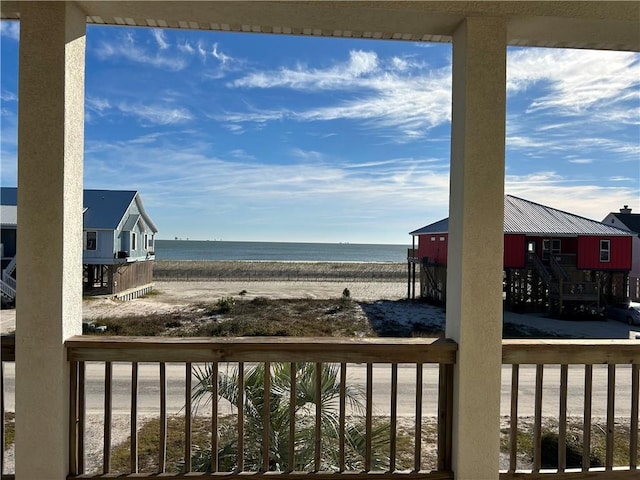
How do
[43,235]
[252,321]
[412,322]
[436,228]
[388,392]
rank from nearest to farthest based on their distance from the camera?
[43,235] → [388,392] → [252,321] → [412,322] → [436,228]

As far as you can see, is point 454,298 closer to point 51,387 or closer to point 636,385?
point 636,385

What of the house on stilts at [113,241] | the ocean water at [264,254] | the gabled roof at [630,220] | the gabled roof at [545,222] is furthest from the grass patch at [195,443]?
the ocean water at [264,254]

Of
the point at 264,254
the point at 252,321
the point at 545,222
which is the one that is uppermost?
the point at 545,222

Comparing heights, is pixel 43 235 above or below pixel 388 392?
above

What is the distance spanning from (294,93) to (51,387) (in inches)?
724

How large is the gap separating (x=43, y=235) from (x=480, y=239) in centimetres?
173

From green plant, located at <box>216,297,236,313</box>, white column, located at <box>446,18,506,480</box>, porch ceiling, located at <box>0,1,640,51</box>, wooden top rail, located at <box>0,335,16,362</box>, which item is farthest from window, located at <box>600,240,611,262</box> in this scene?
wooden top rail, located at <box>0,335,16,362</box>

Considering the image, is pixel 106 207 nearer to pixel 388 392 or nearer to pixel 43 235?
pixel 388 392

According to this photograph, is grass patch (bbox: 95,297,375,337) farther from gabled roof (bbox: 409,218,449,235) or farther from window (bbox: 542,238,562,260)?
window (bbox: 542,238,562,260)

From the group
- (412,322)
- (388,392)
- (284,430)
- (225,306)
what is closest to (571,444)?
(388,392)

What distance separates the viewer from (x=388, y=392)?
5.18 meters

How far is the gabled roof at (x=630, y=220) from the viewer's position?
14453 mm

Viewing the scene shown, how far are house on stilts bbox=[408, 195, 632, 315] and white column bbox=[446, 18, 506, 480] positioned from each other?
40.6 ft

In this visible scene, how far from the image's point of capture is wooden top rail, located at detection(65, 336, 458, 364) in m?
1.57
